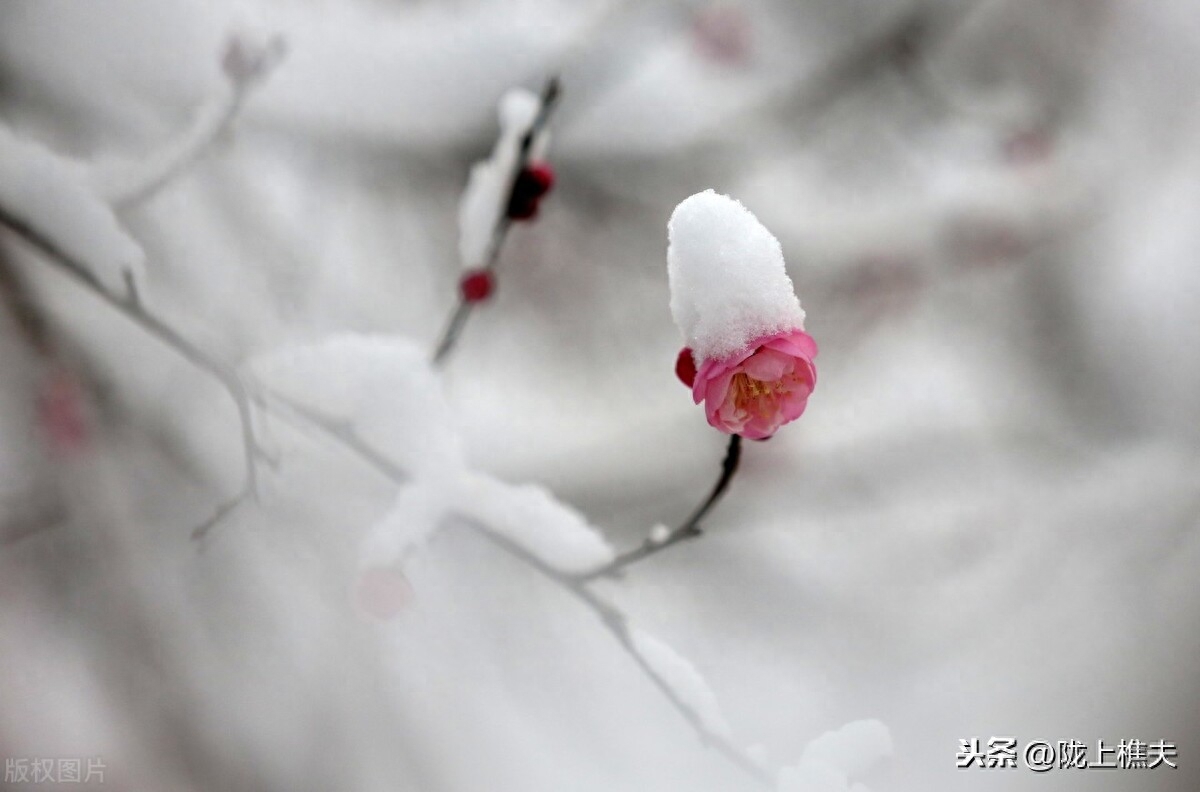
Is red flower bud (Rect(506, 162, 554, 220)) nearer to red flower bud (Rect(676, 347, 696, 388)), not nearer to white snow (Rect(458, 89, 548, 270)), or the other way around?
white snow (Rect(458, 89, 548, 270))

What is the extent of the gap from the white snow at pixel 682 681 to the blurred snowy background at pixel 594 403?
15 millimetres

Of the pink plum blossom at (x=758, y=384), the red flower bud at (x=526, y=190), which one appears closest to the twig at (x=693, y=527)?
the pink plum blossom at (x=758, y=384)

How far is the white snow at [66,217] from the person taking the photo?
43cm

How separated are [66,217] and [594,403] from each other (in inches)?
14.7

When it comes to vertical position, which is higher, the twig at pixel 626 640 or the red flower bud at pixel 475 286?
the red flower bud at pixel 475 286

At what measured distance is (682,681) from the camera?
0.52 metres

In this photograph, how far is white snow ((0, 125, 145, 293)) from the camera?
43cm

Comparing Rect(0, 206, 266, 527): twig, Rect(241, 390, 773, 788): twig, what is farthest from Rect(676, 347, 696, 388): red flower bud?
Rect(0, 206, 266, 527): twig

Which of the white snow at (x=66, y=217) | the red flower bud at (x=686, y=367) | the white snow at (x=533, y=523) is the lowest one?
the red flower bud at (x=686, y=367)

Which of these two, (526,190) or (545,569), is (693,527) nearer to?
(545,569)

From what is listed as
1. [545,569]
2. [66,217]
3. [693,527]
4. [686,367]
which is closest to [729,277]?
[686,367]

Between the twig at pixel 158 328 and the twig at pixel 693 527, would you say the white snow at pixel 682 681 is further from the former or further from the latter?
the twig at pixel 158 328

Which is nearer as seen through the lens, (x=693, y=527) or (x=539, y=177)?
(x=693, y=527)

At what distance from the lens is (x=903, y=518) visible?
24.8 inches
